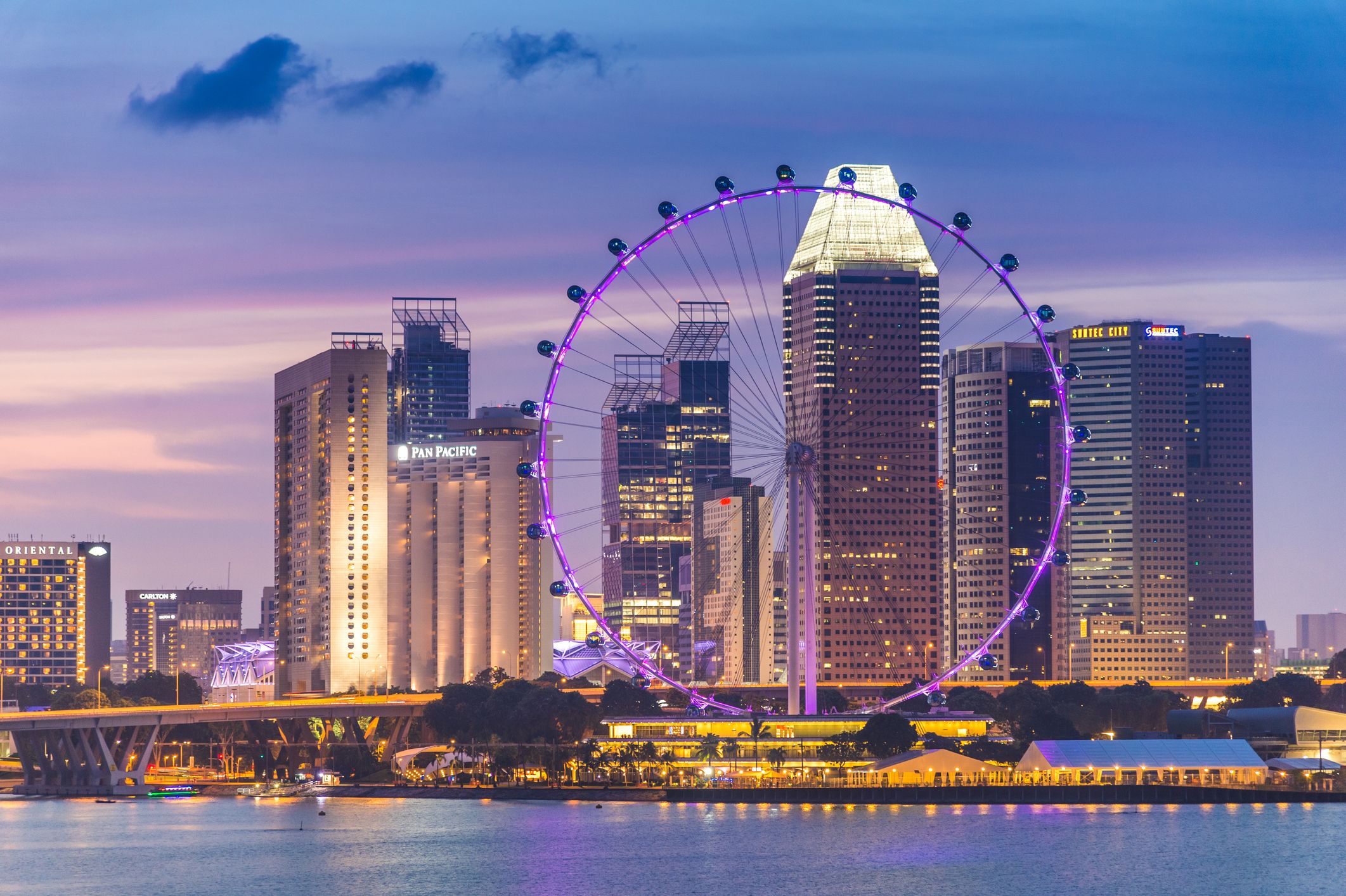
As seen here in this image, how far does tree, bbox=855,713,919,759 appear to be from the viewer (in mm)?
193625

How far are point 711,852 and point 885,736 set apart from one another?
53.1 metres

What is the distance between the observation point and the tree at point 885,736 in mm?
193625

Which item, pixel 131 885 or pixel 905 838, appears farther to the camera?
pixel 905 838

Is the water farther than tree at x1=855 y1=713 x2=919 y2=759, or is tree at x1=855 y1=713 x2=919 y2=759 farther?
tree at x1=855 y1=713 x2=919 y2=759

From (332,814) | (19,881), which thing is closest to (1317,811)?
(332,814)

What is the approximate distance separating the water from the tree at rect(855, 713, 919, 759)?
15.0m

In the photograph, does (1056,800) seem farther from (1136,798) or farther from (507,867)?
(507,867)

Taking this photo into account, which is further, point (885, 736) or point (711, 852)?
point (885, 736)

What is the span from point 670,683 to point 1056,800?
1686 inches

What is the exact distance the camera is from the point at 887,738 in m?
195

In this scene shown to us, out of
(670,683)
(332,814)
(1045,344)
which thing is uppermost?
(1045,344)

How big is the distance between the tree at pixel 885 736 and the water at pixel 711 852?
49.1 ft

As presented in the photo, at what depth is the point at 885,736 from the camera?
19438 cm

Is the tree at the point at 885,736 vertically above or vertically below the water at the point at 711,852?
above
